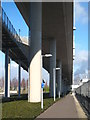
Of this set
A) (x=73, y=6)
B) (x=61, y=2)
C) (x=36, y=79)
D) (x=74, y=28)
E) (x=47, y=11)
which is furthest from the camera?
(x=74, y=28)

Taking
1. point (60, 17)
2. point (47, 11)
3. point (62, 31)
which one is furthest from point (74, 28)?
point (47, 11)

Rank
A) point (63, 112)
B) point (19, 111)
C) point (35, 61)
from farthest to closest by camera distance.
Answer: point (35, 61)
point (63, 112)
point (19, 111)

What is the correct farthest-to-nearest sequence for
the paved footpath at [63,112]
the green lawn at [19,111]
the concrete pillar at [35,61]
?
the concrete pillar at [35,61]
the paved footpath at [63,112]
the green lawn at [19,111]

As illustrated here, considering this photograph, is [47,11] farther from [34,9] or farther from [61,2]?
[34,9]

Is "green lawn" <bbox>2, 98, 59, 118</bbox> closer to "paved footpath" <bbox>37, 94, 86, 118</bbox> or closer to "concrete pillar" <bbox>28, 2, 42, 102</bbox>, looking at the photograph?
"paved footpath" <bbox>37, 94, 86, 118</bbox>

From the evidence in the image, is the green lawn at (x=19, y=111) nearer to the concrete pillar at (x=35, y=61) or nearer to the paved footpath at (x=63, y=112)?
the paved footpath at (x=63, y=112)

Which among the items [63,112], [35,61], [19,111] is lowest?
[63,112]

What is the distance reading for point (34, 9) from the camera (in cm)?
3106

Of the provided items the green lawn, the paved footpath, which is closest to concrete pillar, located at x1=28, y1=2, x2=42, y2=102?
the paved footpath

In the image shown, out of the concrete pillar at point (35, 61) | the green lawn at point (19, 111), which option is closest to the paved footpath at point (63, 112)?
the green lawn at point (19, 111)

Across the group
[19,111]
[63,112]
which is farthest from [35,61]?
[19,111]

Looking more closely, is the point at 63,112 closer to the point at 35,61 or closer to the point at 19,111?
the point at 19,111

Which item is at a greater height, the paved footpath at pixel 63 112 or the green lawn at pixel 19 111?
the green lawn at pixel 19 111

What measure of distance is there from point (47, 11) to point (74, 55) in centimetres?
3953
